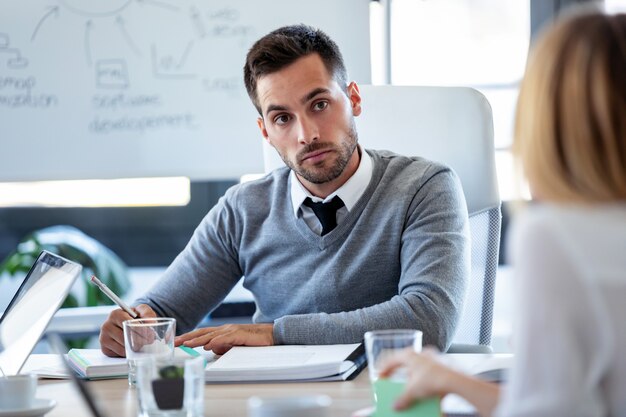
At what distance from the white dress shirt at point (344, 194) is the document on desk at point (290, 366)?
53 centimetres

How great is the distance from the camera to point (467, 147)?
2.05 meters

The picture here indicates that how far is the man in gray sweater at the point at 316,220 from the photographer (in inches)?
75.7

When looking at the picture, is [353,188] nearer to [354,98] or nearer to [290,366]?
[354,98]

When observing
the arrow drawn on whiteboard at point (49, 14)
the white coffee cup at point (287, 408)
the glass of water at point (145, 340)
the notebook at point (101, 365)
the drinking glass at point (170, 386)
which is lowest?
the notebook at point (101, 365)

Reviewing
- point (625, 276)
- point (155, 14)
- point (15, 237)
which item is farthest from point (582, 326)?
point (15, 237)

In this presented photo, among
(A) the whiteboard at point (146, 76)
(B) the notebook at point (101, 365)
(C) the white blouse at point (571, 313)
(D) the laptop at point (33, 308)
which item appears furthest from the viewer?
(A) the whiteboard at point (146, 76)

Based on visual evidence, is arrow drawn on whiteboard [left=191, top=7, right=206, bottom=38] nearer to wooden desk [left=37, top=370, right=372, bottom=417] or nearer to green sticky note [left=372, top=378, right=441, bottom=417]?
wooden desk [left=37, top=370, right=372, bottom=417]

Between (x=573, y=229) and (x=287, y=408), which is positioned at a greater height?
(x=573, y=229)

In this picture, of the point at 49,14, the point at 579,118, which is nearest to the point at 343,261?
the point at 579,118

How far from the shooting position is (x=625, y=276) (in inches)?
29.5

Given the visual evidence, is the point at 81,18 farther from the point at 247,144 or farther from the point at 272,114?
the point at 272,114

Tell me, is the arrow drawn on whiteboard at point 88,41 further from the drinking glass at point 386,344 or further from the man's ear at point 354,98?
the drinking glass at point 386,344

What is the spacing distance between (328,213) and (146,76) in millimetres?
1126

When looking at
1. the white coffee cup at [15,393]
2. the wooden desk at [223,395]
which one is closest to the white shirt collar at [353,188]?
the wooden desk at [223,395]
